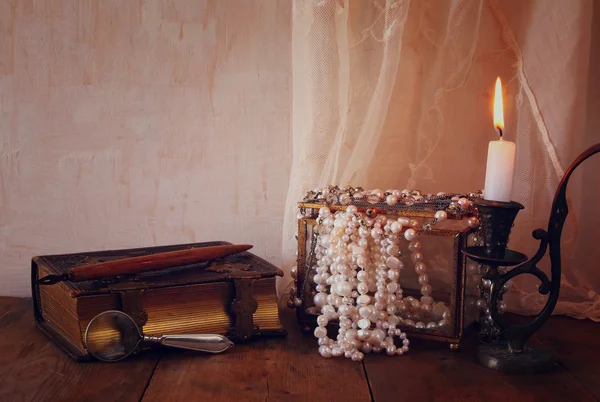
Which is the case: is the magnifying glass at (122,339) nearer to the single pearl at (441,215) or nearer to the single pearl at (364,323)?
the single pearl at (364,323)

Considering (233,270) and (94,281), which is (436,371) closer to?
(233,270)

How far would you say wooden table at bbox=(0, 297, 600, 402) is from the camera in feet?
2.63

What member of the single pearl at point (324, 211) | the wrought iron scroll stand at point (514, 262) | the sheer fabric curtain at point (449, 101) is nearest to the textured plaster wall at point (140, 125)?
the sheer fabric curtain at point (449, 101)

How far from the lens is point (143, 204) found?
1275 mm

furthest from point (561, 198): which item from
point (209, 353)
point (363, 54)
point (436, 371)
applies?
point (209, 353)

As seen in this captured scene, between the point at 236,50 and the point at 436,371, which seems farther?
the point at 236,50

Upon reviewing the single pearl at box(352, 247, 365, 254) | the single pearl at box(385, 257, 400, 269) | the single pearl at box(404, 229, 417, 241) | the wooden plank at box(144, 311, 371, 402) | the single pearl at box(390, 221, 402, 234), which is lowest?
the wooden plank at box(144, 311, 371, 402)

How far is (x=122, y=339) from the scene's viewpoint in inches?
35.6

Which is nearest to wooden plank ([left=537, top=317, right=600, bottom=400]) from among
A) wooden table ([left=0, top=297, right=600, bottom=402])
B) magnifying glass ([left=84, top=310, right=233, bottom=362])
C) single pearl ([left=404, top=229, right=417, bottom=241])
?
wooden table ([left=0, top=297, right=600, bottom=402])

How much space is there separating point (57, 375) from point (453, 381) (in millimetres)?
514

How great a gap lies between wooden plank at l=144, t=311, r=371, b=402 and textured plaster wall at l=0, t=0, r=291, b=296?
1.15ft

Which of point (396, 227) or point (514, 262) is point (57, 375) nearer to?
point (396, 227)

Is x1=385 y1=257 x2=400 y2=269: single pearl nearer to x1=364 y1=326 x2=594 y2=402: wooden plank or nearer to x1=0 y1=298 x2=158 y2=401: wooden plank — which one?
x1=364 y1=326 x2=594 y2=402: wooden plank

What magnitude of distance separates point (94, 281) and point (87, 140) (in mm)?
417
